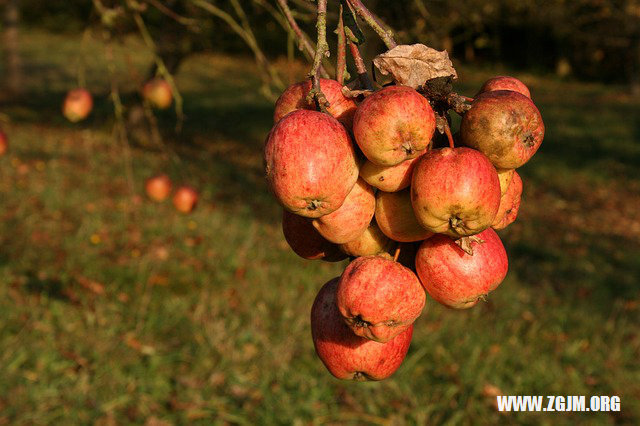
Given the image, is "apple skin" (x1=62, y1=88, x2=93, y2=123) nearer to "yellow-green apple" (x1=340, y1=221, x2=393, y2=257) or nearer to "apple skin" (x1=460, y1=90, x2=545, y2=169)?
"yellow-green apple" (x1=340, y1=221, x2=393, y2=257)

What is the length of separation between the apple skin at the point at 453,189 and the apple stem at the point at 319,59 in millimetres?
157

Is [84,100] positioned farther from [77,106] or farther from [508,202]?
[508,202]

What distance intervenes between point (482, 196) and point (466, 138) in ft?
0.29

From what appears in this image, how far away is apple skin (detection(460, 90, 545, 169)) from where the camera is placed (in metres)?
0.86

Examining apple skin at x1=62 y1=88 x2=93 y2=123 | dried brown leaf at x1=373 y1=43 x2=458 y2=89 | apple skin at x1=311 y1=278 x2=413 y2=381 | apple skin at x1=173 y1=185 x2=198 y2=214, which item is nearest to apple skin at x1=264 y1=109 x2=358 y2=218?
dried brown leaf at x1=373 y1=43 x2=458 y2=89

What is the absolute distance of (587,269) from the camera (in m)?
6.71

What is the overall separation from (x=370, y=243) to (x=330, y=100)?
225 millimetres

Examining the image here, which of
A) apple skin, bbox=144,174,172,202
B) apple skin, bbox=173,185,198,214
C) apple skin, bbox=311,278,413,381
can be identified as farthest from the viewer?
apple skin, bbox=144,174,172,202

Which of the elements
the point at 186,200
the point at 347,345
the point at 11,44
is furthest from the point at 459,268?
the point at 11,44

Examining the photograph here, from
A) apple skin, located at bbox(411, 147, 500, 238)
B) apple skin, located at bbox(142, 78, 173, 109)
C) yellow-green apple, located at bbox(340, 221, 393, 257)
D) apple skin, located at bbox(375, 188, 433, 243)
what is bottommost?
apple skin, located at bbox(142, 78, 173, 109)

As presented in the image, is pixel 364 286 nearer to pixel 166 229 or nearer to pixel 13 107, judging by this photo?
pixel 166 229

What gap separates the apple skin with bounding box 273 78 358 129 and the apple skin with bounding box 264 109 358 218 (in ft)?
0.22

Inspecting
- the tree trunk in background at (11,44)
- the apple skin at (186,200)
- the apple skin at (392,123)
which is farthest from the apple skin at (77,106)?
the tree trunk in background at (11,44)

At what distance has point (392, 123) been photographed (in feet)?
2.63
